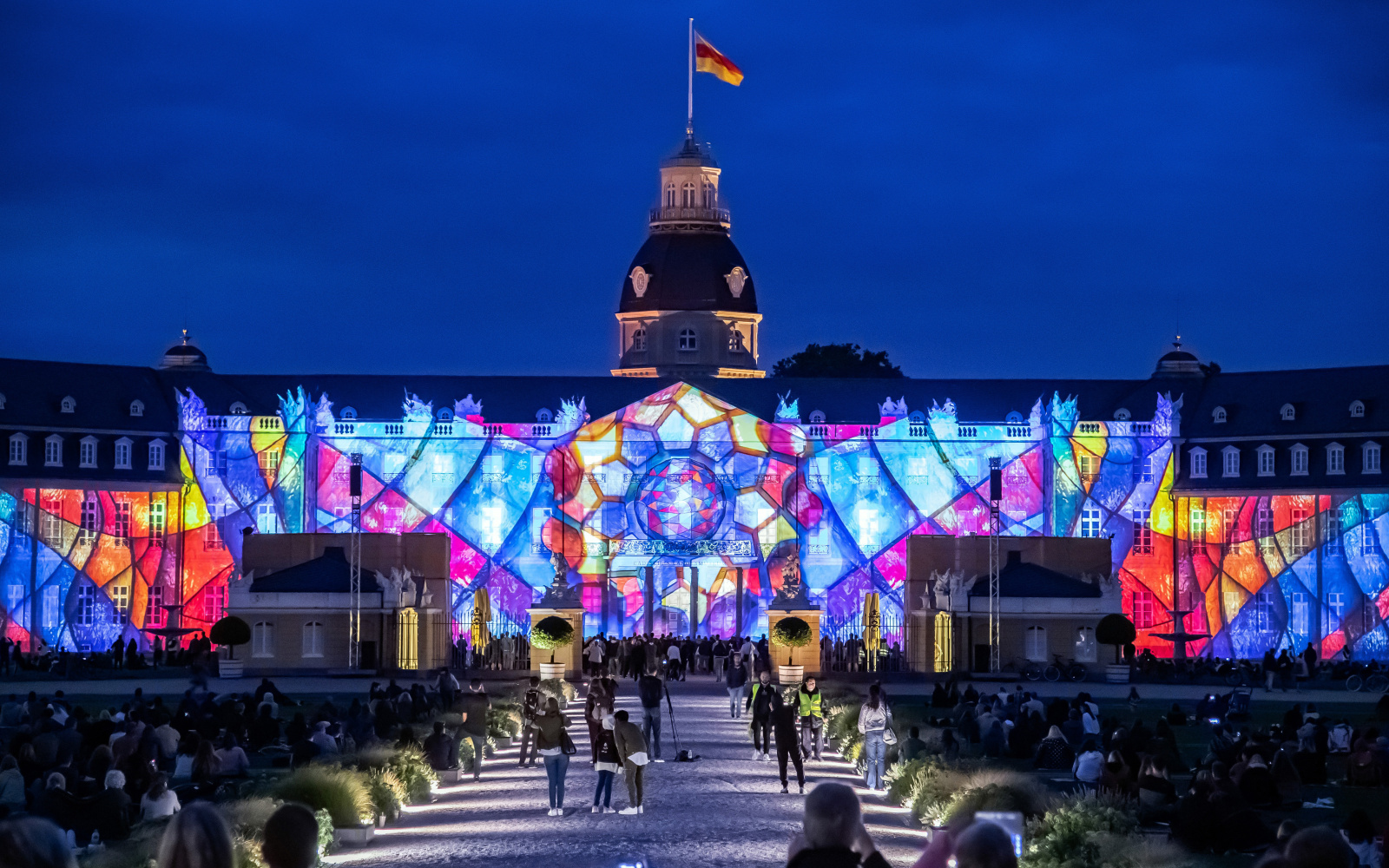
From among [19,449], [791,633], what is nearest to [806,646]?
[791,633]

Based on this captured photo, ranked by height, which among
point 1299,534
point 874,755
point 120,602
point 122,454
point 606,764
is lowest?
point 874,755

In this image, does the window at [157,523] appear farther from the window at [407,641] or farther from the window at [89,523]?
the window at [407,641]

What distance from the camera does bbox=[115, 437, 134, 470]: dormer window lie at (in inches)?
3551

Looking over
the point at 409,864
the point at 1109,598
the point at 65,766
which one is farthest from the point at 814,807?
the point at 1109,598

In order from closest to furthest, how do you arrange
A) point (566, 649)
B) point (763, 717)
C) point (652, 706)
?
point (652, 706)
point (763, 717)
point (566, 649)

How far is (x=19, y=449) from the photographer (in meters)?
88.4

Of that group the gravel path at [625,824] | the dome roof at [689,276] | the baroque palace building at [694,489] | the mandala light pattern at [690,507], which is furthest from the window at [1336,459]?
the gravel path at [625,824]

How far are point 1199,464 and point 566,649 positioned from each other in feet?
111

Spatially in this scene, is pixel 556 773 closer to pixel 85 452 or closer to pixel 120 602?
pixel 120 602

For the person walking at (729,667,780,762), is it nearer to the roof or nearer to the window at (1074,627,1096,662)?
the roof

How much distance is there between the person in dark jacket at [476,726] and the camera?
121ft

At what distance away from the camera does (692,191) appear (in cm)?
11800

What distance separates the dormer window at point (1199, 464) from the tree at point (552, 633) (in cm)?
3373

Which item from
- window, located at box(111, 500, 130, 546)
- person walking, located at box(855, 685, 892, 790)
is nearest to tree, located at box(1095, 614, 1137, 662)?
person walking, located at box(855, 685, 892, 790)
